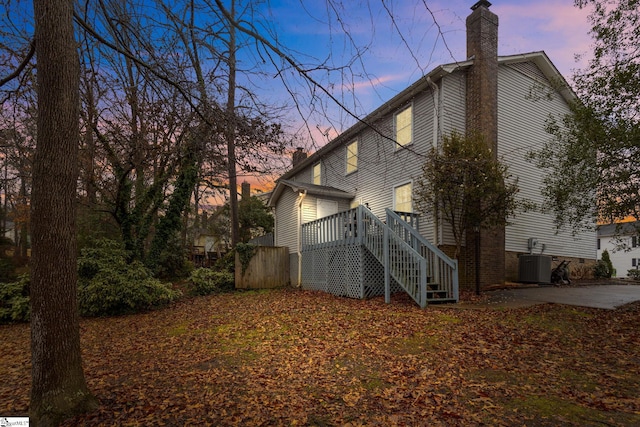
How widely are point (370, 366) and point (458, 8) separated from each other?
4235 millimetres

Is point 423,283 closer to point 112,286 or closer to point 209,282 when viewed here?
point 112,286

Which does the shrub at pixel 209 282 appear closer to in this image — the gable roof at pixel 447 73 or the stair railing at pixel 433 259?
the gable roof at pixel 447 73

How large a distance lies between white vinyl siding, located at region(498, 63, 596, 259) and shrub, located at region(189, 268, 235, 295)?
33.3 ft

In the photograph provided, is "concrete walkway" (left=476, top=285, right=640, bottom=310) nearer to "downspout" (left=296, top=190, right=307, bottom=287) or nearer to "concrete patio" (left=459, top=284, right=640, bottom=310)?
"concrete patio" (left=459, top=284, right=640, bottom=310)

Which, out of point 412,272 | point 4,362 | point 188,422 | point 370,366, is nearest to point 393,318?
point 412,272

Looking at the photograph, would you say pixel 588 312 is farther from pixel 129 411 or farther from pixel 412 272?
pixel 129 411

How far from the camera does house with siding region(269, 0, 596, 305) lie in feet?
37.3

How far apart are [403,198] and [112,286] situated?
366 inches

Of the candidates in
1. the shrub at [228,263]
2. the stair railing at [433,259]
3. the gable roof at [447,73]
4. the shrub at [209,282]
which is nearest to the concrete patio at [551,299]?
the stair railing at [433,259]

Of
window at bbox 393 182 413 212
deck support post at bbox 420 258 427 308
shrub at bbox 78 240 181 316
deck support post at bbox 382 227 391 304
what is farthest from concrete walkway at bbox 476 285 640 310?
shrub at bbox 78 240 181 316

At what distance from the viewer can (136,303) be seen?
9438 millimetres

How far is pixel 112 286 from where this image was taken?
29.8ft

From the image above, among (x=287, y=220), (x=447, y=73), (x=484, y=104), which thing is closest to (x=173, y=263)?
(x=287, y=220)

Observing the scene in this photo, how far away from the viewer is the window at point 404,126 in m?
12.7
